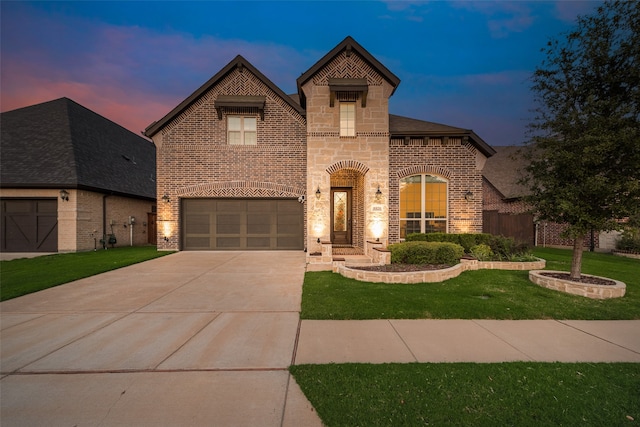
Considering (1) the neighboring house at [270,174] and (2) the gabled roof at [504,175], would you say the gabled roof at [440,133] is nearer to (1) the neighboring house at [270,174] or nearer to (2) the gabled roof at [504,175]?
(1) the neighboring house at [270,174]

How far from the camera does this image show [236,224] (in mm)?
12859

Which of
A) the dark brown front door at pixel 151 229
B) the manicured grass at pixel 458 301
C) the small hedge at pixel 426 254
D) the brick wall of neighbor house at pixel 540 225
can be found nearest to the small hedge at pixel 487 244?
the small hedge at pixel 426 254

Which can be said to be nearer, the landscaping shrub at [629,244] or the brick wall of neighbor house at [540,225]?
the landscaping shrub at [629,244]

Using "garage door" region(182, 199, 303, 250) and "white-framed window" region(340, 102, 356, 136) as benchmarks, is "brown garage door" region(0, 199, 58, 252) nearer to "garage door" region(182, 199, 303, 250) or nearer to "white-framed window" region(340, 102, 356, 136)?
"garage door" region(182, 199, 303, 250)

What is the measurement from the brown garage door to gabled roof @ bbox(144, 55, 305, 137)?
633 cm

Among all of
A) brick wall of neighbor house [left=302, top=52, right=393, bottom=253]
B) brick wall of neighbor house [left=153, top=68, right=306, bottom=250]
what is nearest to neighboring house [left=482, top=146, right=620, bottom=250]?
brick wall of neighbor house [left=302, top=52, right=393, bottom=253]

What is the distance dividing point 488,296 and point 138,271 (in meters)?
→ 9.94

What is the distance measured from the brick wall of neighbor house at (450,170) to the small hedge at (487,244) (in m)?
1.36

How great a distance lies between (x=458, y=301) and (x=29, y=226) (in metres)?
18.5

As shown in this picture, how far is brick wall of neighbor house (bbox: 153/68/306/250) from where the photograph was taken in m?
12.6

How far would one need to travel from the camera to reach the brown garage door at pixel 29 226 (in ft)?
40.9

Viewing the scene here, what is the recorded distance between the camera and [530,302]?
211 inches

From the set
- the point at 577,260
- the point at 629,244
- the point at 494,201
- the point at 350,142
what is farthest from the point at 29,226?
the point at 629,244

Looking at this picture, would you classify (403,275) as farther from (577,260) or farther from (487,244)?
(487,244)
